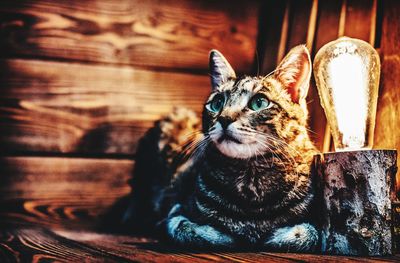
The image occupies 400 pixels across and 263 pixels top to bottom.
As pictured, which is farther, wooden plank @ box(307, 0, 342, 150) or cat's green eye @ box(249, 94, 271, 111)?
wooden plank @ box(307, 0, 342, 150)

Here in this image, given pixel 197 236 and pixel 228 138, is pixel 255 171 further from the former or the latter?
pixel 197 236

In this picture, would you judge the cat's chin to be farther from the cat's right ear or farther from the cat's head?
the cat's right ear

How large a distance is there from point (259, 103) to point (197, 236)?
→ 383 mm

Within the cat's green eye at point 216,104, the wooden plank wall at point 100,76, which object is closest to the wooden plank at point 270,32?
the wooden plank wall at point 100,76

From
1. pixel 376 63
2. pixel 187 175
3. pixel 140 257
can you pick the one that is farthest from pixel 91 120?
pixel 376 63

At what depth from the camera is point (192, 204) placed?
1295mm

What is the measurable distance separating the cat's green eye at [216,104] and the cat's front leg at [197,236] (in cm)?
32

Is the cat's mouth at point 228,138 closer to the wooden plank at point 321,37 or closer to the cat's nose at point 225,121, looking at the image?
the cat's nose at point 225,121

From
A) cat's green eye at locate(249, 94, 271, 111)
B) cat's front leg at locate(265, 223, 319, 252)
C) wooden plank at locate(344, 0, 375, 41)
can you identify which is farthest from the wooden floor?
wooden plank at locate(344, 0, 375, 41)

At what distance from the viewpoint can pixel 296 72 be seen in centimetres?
125

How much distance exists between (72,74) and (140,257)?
99cm

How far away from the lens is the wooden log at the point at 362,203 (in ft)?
3.59

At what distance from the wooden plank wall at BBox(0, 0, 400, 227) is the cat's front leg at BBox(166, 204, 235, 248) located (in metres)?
0.57

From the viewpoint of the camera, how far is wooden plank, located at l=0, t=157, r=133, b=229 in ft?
5.56
